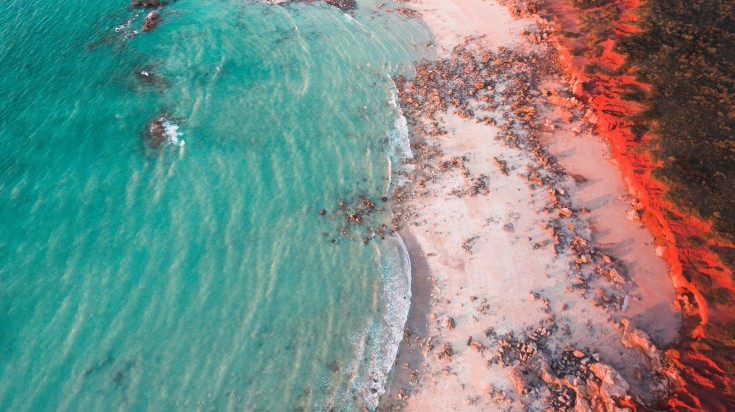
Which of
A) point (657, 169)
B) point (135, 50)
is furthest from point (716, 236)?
point (135, 50)

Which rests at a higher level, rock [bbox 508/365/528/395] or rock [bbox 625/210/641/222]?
rock [bbox 625/210/641/222]

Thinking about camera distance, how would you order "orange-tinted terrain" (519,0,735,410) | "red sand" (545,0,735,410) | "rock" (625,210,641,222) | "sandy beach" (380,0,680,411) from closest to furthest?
"red sand" (545,0,735,410), "orange-tinted terrain" (519,0,735,410), "sandy beach" (380,0,680,411), "rock" (625,210,641,222)

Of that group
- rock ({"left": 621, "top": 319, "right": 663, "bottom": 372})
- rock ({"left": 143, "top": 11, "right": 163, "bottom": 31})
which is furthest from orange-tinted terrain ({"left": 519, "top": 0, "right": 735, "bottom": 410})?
rock ({"left": 143, "top": 11, "right": 163, "bottom": 31})

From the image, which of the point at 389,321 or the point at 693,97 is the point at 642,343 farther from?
the point at 693,97

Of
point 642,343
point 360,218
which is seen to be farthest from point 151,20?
point 642,343

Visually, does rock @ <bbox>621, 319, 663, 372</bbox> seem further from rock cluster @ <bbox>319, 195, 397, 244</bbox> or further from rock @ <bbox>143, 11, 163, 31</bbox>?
rock @ <bbox>143, 11, 163, 31</bbox>

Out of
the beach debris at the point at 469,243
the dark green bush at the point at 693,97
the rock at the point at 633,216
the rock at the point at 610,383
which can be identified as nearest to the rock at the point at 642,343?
the rock at the point at 610,383

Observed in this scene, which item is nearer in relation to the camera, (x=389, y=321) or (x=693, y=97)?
(x=389, y=321)
